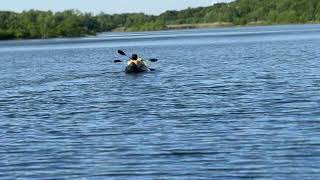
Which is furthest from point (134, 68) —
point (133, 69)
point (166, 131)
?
point (166, 131)

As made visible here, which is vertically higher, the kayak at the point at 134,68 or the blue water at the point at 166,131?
the blue water at the point at 166,131

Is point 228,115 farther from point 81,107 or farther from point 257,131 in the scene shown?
point 81,107

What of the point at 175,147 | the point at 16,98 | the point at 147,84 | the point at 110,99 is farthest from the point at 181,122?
the point at 147,84

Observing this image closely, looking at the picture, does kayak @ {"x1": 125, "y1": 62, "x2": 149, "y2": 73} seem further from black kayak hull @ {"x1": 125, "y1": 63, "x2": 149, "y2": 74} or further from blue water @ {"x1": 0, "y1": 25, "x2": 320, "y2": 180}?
blue water @ {"x1": 0, "y1": 25, "x2": 320, "y2": 180}

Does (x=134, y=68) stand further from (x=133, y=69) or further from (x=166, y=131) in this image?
(x=166, y=131)

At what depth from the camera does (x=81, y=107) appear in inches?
1249

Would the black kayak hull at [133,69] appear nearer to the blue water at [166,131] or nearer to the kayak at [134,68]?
the kayak at [134,68]

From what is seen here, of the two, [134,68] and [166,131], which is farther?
[134,68]

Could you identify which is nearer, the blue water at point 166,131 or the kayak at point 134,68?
the blue water at point 166,131

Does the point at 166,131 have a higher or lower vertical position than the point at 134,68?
higher

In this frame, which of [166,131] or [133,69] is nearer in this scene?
[166,131]

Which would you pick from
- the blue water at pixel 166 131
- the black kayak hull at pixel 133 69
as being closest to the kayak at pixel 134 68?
the black kayak hull at pixel 133 69

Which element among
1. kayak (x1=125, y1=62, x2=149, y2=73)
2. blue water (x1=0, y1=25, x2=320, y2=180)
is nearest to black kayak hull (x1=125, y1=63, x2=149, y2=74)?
kayak (x1=125, y1=62, x2=149, y2=73)

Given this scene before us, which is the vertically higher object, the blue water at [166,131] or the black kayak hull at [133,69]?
the blue water at [166,131]
